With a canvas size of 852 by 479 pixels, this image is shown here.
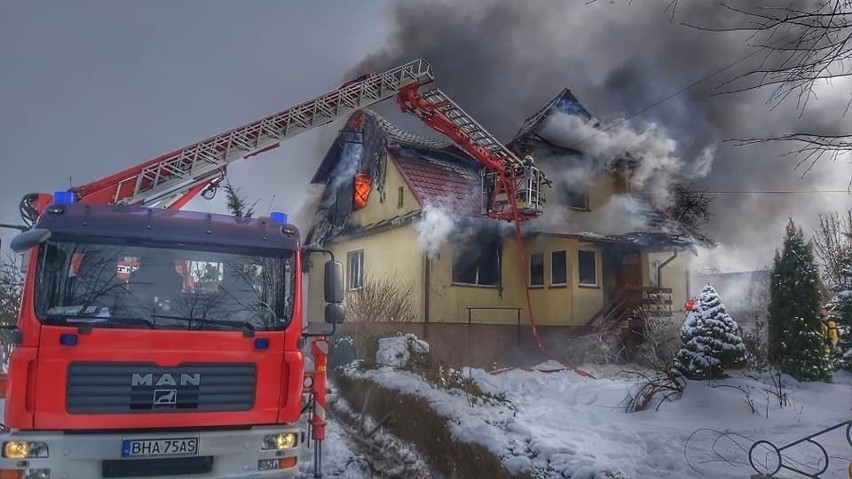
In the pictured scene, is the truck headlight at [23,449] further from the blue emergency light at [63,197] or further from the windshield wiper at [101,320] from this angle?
the blue emergency light at [63,197]

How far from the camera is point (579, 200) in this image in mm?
18312

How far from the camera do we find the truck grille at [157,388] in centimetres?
427

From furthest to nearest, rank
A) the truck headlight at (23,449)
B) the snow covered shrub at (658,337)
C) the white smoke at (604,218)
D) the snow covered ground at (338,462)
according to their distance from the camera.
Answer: the white smoke at (604,218)
the snow covered shrub at (658,337)
the snow covered ground at (338,462)
the truck headlight at (23,449)

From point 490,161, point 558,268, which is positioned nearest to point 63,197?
point 490,161

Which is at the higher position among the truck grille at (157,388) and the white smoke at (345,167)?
the white smoke at (345,167)

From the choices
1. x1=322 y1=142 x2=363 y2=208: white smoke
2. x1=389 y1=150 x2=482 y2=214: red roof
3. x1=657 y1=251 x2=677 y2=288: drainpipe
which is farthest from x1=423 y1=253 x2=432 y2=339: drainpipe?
x1=657 y1=251 x2=677 y2=288: drainpipe

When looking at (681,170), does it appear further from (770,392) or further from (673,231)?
(770,392)

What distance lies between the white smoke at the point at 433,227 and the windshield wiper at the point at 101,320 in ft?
36.0

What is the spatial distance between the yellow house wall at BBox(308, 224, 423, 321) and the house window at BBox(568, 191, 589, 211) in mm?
5214

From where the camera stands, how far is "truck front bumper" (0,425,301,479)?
4.03m

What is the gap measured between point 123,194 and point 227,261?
5.90 m

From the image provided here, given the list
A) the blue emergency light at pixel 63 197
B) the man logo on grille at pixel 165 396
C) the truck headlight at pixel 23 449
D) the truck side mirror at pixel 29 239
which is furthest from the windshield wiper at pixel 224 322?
the blue emergency light at pixel 63 197

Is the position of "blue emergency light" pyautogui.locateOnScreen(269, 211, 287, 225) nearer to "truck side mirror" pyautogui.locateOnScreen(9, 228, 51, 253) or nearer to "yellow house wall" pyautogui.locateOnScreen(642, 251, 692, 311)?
"truck side mirror" pyautogui.locateOnScreen(9, 228, 51, 253)

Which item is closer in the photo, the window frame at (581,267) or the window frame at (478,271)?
the window frame at (478,271)
